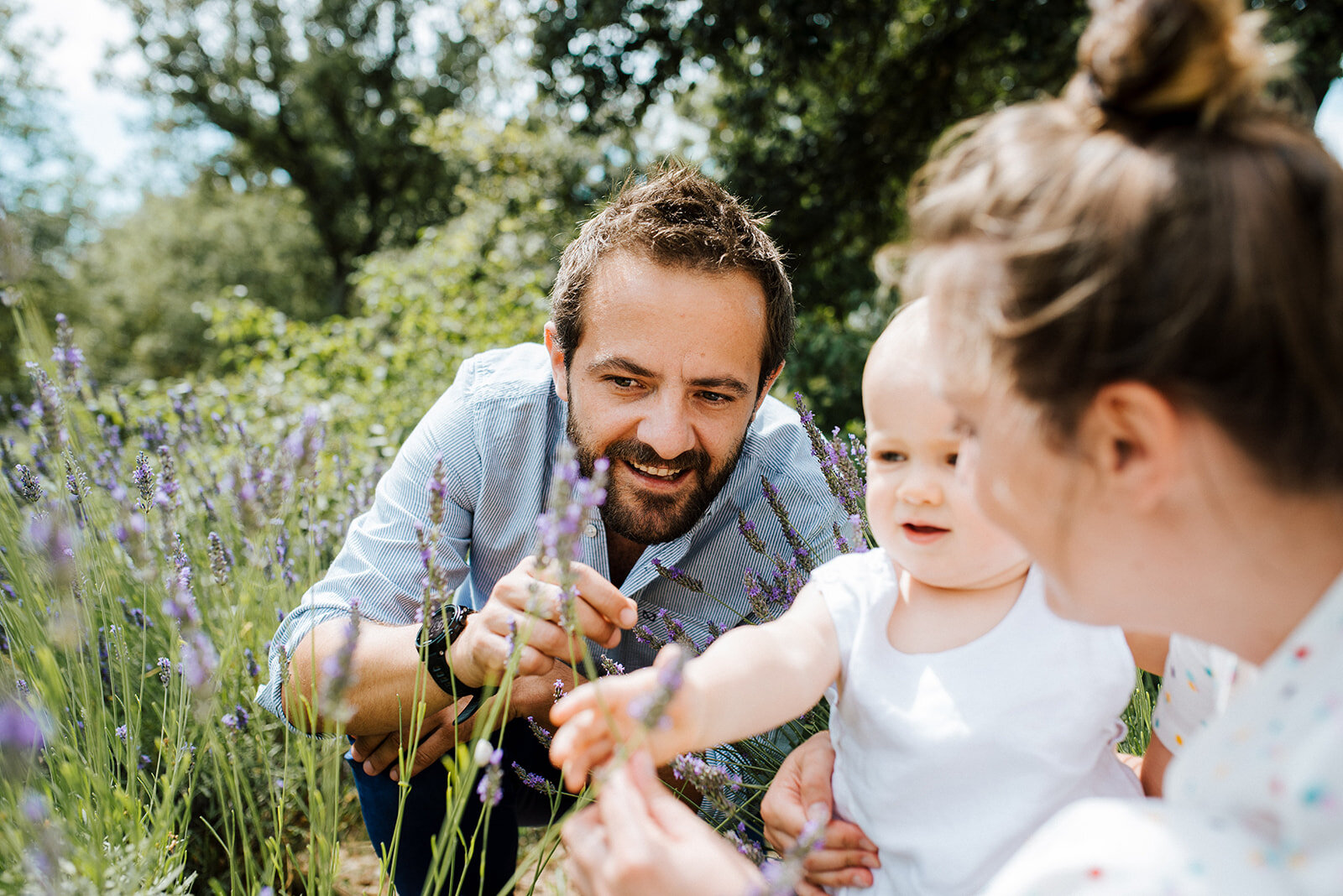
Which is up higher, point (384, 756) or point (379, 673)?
point (379, 673)

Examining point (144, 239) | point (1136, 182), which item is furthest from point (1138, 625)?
point (144, 239)

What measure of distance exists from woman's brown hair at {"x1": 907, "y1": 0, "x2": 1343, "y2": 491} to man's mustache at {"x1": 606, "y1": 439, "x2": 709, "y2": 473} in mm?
1318

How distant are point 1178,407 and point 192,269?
2553 cm

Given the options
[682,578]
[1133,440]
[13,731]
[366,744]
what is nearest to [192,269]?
[366,744]

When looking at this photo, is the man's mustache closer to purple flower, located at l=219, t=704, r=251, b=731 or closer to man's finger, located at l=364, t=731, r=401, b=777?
man's finger, located at l=364, t=731, r=401, b=777

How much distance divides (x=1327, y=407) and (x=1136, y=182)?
25cm

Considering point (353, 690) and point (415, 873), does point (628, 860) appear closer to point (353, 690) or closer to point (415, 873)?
point (353, 690)

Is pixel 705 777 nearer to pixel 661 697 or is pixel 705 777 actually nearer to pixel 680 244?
pixel 661 697

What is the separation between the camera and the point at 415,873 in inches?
87.3

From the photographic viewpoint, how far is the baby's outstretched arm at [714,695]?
88 cm

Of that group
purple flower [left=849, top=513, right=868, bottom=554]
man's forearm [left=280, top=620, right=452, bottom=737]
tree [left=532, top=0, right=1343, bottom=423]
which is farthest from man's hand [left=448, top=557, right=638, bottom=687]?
tree [left=532, top=0, right=1343, bottom=423]

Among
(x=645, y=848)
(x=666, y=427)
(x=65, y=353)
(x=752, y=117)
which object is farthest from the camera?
(x=752, y=117)

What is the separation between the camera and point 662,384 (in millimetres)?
2004

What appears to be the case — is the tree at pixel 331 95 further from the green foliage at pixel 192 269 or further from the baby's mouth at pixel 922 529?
the baby's mouth at pixel 922 529
